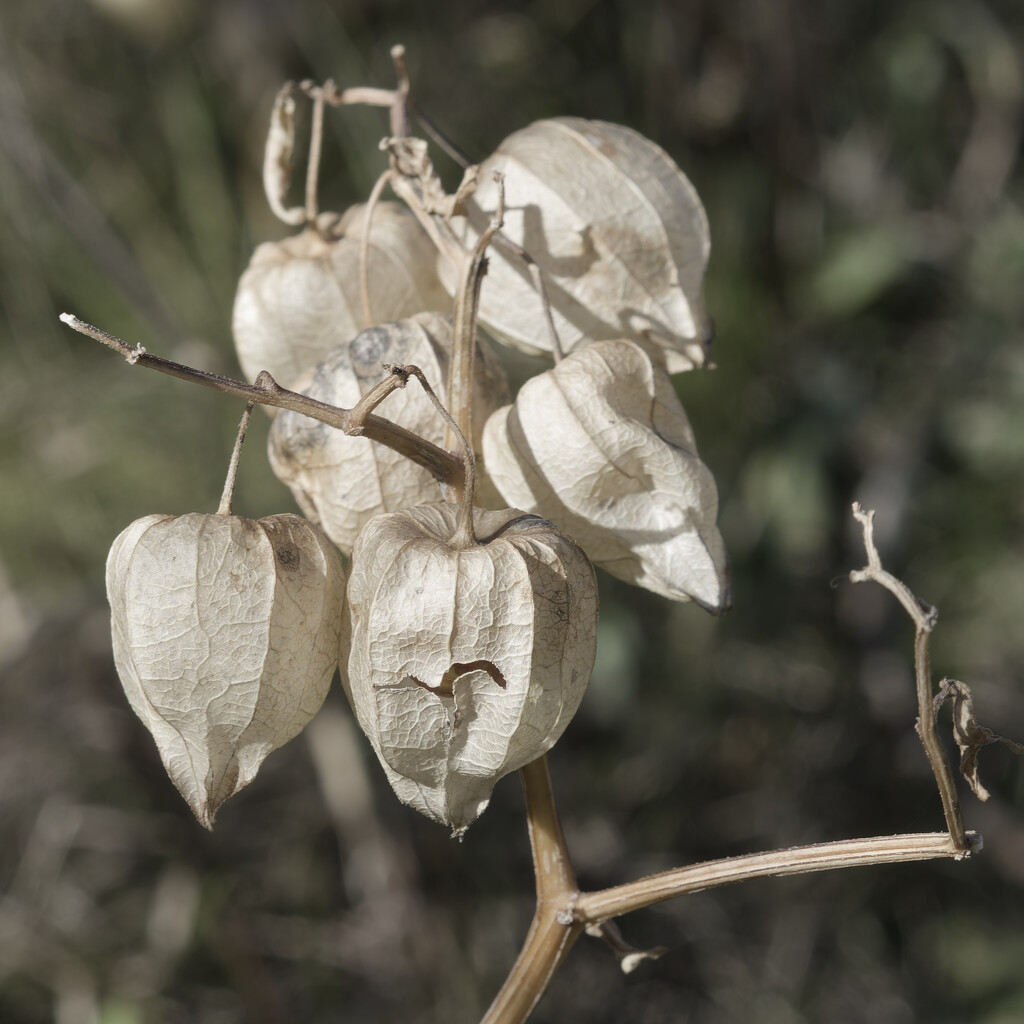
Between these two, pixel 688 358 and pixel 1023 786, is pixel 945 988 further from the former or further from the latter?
pixel 688 358

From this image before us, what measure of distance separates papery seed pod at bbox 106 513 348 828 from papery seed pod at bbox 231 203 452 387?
277 mm

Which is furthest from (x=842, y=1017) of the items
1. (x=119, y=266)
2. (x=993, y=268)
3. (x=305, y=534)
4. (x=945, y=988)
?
(x=119, y=266)

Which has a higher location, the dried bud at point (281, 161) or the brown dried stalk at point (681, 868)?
the dried bud at point (281, 161)

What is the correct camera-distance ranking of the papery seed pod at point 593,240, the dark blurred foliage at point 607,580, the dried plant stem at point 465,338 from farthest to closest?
the dark blurred foliage at point 607,580 → the papery seed pod at point 593,240 → the dried plant stem at point 465,338

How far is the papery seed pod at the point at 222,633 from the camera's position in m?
0.60

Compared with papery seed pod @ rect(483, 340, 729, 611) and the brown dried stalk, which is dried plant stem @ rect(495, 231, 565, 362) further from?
the brown dried stalk

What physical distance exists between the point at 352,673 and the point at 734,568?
1.76 m

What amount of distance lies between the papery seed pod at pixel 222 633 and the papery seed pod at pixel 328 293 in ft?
0.91

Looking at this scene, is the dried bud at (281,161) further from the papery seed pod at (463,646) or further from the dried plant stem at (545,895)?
the dried plant stem at (545,895)

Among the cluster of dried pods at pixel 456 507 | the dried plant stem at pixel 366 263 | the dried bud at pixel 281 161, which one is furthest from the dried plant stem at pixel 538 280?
the dried bud at pixel 281 161

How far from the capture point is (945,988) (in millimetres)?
2285

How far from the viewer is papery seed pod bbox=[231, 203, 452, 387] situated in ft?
2.80

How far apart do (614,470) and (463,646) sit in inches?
7.0

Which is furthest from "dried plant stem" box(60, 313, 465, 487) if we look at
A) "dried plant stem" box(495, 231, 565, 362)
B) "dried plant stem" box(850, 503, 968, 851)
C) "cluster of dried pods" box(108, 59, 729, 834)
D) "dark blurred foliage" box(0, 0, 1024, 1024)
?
"dark blurred foliage" box(0, 0, 1024, 1024)
